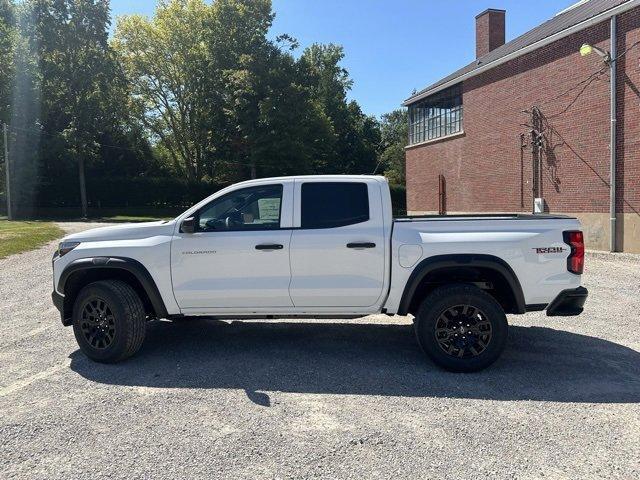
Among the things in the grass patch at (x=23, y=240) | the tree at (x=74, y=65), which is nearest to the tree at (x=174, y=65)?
the tree at (x=74, y=65)

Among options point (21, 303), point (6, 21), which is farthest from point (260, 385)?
point (6, 21)

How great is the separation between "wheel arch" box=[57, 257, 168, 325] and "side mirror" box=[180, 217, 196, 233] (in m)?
0.57

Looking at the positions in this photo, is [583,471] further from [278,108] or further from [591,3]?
[278,108]

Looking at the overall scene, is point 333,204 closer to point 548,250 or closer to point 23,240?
point 548,250

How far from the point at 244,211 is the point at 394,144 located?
2304 inches

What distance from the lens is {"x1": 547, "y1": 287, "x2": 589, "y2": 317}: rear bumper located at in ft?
16.3

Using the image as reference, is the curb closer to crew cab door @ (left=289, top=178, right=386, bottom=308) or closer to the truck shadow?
the truck shadow

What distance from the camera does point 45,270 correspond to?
12.3 m

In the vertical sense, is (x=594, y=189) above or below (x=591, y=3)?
below

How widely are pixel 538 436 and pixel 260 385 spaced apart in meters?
2.35

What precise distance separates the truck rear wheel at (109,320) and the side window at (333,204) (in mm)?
1950

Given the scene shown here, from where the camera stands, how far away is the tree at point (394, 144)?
53678 millimetres

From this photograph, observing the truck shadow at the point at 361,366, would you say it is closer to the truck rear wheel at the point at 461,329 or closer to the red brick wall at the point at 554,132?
the truck rear wheel at the point at 461,329

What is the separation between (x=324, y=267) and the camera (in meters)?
5.16
